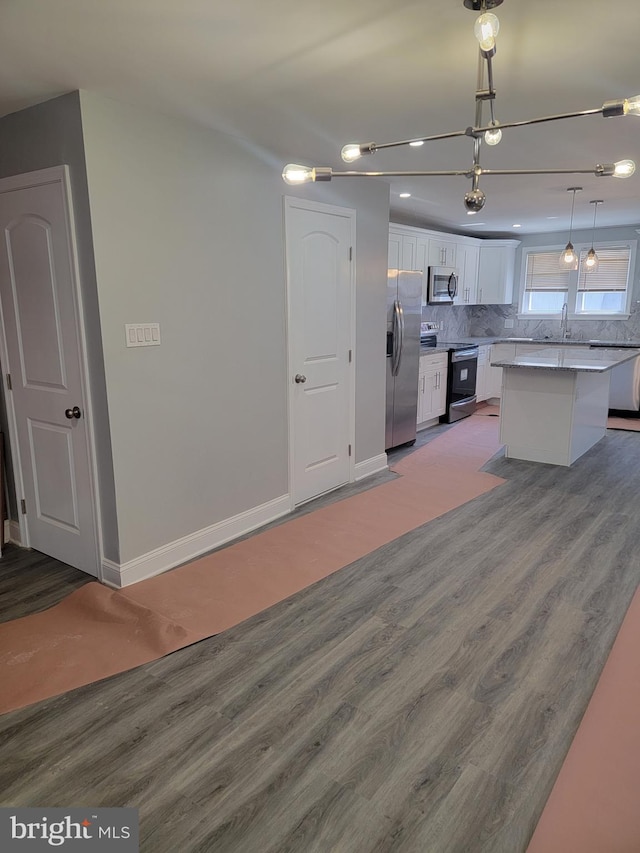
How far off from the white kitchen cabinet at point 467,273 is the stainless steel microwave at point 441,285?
0.25 metres

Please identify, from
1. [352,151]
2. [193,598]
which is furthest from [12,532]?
[352,151]

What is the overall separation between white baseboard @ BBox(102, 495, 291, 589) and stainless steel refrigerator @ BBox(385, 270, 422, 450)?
1888 mm

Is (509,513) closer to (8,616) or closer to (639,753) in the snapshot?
(639,753)

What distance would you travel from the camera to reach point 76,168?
8.55 ft

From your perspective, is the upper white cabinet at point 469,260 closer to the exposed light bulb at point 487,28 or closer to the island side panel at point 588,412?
the island side panel at point 588,412

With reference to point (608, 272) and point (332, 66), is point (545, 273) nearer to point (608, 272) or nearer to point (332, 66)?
point (608, 272)

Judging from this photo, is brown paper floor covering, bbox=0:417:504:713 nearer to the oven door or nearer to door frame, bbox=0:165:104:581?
door frame, bbox=0:165:104:581

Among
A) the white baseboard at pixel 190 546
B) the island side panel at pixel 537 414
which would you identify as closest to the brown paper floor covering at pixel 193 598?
the white baseboard at pixel 190 546

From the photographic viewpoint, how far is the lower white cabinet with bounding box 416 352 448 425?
6.34 meters

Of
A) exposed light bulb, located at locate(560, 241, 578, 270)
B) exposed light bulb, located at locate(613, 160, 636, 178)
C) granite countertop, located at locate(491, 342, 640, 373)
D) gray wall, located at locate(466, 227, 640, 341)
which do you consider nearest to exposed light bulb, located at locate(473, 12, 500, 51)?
exposed light bulb, located at locate(613, 160, 636, 178)

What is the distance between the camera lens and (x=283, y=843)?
1.59 meters

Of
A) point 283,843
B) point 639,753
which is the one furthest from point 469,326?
point 283,843

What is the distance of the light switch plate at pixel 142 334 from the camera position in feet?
9.27

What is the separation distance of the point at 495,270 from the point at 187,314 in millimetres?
6111
